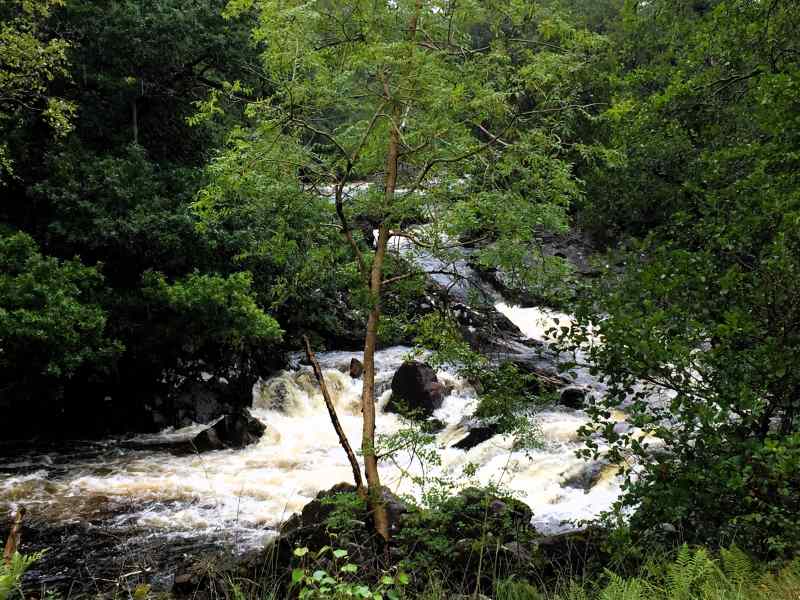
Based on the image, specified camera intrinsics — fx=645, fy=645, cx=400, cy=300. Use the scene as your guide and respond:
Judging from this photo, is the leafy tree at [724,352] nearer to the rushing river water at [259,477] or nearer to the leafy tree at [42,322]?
the rushing river water at [259,477]

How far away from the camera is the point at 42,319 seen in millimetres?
10367

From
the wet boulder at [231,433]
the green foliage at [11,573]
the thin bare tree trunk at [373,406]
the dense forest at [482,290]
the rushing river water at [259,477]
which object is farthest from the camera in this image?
the wet boulder at [231,433]

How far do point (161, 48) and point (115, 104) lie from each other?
190cm

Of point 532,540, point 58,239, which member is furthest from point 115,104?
point 532,540

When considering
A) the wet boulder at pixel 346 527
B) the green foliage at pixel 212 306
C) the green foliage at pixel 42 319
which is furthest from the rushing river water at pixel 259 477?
the green foliage at pixel 212 306

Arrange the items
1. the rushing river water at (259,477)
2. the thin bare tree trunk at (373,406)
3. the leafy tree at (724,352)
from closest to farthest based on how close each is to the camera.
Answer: the leafy tree at (724,352)
the thin bare tree trunk at (373,406)
the rushing river water at (259,477)

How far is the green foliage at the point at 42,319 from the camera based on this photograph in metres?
10.4

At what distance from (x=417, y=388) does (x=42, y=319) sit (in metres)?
7.43

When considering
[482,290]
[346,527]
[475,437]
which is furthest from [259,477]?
[482,290]

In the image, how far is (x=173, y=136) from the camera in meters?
17.0

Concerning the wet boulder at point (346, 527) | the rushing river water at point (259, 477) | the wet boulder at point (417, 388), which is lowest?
the rushing river water at point (259, 477)

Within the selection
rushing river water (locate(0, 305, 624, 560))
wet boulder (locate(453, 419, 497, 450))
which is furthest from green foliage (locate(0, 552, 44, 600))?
wet boulder (locate(453, 419, 497, 450))

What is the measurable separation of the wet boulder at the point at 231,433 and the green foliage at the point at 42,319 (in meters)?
2.30

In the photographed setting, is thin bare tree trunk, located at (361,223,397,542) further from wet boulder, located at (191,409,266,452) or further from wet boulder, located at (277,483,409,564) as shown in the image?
A: wet boulder, located at (191,409,266,452)
